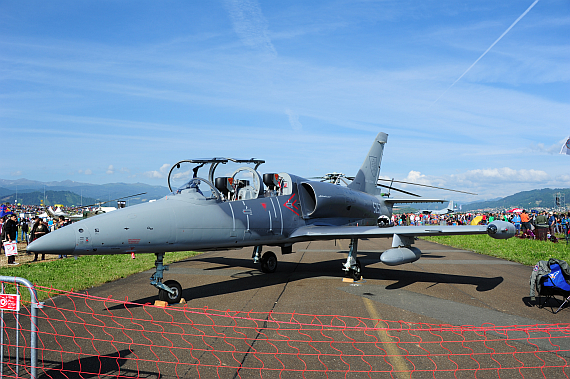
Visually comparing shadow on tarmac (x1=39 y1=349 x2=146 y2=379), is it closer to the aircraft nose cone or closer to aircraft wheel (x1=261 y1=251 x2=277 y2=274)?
the aircraft nose cone

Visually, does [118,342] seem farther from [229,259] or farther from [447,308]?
[229,259]

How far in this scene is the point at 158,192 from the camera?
988 centimetres

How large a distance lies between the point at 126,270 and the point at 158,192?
510 cm

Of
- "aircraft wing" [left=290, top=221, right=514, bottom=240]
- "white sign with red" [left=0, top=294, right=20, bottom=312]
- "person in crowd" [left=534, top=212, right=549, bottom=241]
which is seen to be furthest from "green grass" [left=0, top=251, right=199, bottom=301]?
"person in crowd" [left=534, top=212, right=549, bottom=241]

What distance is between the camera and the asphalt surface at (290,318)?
496 centimetres

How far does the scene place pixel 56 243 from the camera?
264 inches

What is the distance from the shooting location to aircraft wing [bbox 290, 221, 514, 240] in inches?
398

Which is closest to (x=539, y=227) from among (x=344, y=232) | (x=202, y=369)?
(x=344, y=232)

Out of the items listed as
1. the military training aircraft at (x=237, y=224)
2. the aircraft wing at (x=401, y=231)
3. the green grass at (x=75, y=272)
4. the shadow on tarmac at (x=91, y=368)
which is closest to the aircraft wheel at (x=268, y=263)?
the military training aircraft at (x=237, y=224)

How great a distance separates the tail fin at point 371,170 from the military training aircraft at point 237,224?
1.49 meters

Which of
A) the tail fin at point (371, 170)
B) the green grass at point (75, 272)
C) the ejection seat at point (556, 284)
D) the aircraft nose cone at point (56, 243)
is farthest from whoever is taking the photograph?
the tail fin at point (371, 170)

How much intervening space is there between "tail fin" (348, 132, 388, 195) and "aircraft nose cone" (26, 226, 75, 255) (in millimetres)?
11712

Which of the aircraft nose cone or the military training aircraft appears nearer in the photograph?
the aircraft nose cone

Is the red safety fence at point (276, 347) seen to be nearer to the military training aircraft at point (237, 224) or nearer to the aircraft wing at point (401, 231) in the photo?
the military training aircraft at point (237, 224)
